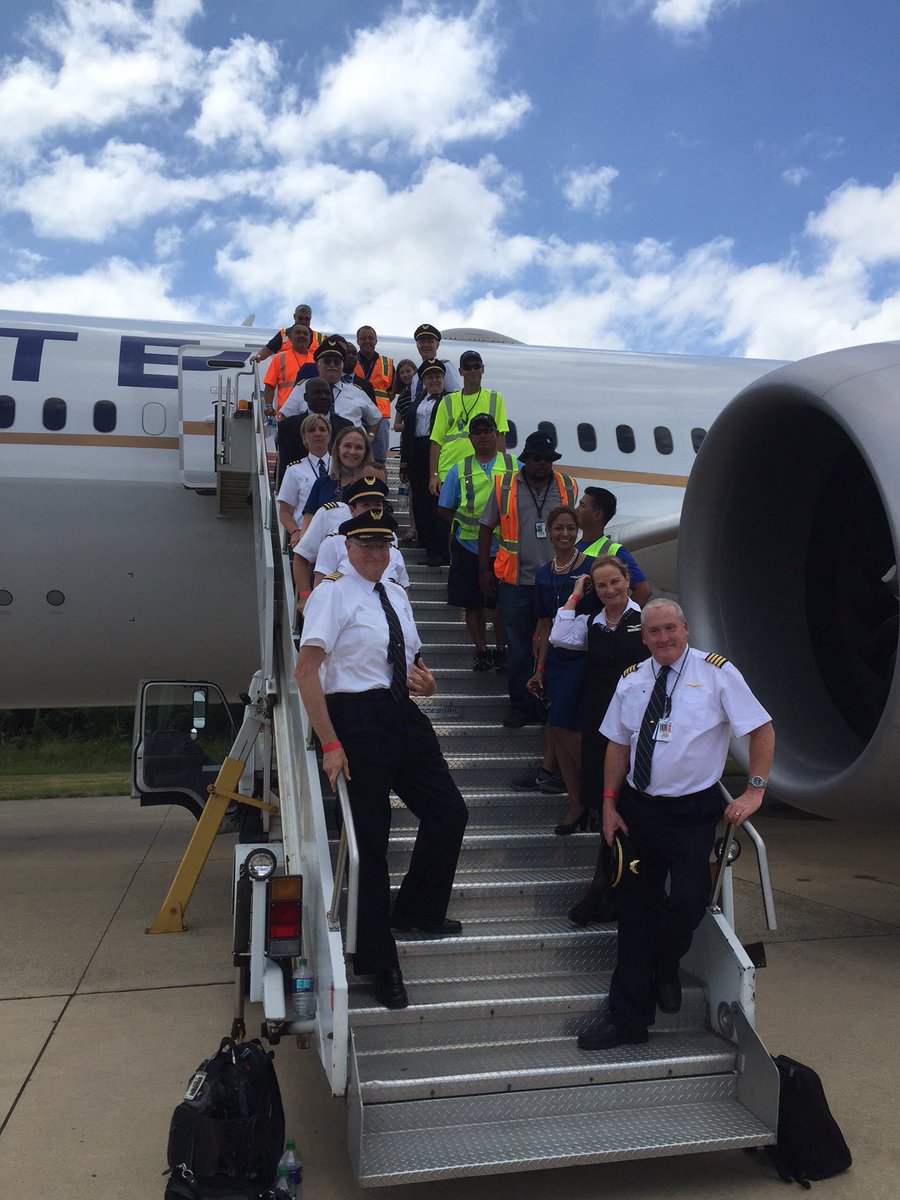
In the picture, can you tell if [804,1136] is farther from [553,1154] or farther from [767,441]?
[767,441]

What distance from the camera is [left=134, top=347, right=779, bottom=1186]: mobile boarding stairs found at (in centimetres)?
320

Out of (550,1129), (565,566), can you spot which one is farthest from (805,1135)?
(565,566)

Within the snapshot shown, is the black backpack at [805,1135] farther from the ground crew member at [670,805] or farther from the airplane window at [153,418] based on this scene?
the airplane window at [153,418]

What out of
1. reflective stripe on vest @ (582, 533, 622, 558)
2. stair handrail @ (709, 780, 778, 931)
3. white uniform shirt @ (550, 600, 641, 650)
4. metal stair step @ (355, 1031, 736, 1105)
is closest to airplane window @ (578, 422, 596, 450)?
reflective stripe on vest @ (582, 533, 622, 558)

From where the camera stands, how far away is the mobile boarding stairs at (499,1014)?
3199 millimetres

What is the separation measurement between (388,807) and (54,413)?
5085 mm

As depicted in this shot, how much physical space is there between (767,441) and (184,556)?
167 inches

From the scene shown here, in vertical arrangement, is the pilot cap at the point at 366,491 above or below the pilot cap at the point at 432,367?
below

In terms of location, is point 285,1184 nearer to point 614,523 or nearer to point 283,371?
point 283,371

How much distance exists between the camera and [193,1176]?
307cm

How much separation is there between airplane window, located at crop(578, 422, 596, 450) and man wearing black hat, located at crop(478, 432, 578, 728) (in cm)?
336

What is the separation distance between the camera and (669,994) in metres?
3.75

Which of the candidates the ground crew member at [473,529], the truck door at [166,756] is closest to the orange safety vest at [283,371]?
the ground crew member at [473,529]

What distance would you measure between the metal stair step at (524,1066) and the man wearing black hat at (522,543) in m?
1.84
